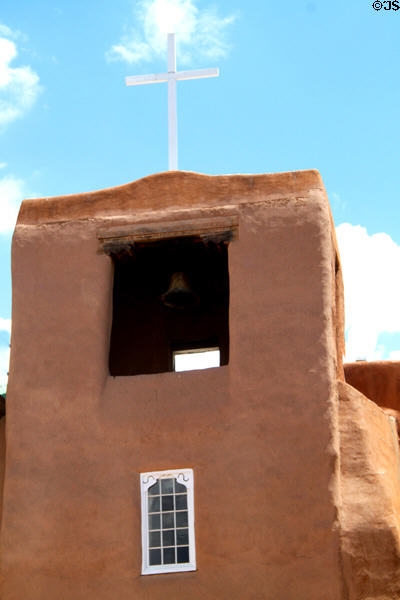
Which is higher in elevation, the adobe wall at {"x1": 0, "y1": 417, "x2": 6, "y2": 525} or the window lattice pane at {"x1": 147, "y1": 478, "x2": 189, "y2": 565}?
the adobe wall at {"x1": 0, "y1": 417, "x2": 6, "y2": 525}

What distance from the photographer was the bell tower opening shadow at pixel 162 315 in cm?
2122

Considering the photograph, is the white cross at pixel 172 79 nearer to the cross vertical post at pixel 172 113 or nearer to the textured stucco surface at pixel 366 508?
the cross vertical post at pixel 172 113

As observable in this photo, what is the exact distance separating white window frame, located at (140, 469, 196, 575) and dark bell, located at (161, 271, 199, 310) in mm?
3425

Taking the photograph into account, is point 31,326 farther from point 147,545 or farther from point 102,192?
point 147,545

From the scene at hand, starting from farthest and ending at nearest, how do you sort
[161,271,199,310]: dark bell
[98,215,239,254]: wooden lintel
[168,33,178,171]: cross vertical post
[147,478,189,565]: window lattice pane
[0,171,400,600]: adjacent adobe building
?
1. [168,33,178,171]: cross vertical post
2. [161,271,199,310]: dark bell
3. [98,215,239,254]: wooden lintel
4. [147,478,189,565]: window lattice pane
5. [0,171,400,600]: adjacent adobe building

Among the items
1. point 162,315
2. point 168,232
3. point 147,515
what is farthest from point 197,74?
point 147,515

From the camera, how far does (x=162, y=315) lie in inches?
854

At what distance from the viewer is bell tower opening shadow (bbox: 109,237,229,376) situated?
21.2 meters

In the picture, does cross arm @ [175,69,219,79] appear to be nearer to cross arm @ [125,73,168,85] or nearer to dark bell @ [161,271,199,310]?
cross arm @ [125,73,168,85]

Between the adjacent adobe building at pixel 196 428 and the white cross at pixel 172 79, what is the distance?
3.39 ft

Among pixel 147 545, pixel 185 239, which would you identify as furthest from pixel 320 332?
pixel 147 545

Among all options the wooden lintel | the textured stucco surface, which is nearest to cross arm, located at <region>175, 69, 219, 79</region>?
the wooden lintel

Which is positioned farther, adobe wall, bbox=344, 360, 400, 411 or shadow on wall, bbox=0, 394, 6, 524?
adobe wall, bbox=344, 360, 400, 411

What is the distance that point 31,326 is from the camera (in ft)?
61.8
